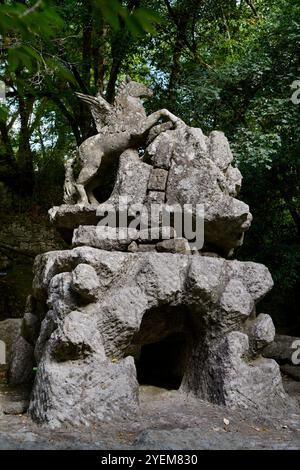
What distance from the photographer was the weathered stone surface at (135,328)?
3967 mm

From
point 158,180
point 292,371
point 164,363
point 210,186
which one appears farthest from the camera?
point 292,371

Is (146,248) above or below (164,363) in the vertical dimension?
above

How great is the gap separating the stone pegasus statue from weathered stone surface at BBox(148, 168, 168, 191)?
538mm

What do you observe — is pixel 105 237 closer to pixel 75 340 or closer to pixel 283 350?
pixel 75 340

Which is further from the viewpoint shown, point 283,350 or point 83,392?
point 283,350

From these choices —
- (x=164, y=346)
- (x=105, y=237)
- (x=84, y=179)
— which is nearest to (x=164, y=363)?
(x=164, y=346)

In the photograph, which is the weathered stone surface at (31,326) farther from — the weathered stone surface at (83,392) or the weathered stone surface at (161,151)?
the weathered stone surface at (161,151)

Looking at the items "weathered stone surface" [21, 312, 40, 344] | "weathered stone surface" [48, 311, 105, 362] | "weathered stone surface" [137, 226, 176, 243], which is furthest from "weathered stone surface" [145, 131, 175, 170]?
"weathered stone surface" [21, 312, 40, 344]

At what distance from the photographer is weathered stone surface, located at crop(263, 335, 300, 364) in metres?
7.24

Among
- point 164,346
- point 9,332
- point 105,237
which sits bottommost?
point 9,332

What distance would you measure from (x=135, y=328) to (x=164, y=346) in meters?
1.46

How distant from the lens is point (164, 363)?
5.62m

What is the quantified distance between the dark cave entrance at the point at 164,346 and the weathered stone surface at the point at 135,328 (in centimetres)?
1

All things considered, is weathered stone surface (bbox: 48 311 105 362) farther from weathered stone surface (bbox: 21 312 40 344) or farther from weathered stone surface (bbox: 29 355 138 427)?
weathered stone surface (bbox: 21 312 40 344)
